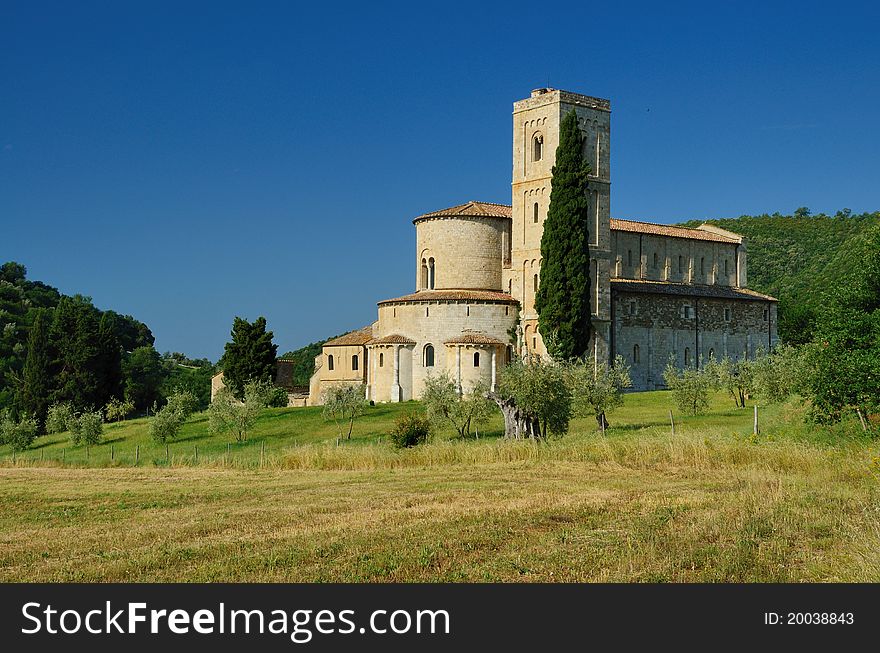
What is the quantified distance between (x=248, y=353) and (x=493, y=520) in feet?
153

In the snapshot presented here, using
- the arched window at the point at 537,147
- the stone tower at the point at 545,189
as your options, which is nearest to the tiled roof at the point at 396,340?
the stone tower at the point at 545,189

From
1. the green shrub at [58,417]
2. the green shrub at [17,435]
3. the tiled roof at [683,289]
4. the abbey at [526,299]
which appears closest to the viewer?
the green shrub at [17,435]

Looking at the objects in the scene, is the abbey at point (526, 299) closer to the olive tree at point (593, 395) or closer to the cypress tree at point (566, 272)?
the cypress tree at point (566, 272)

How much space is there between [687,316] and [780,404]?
27.4 m

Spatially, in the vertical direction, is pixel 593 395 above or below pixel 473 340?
below

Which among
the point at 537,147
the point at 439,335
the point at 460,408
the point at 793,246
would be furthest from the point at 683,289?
the point at 793,246

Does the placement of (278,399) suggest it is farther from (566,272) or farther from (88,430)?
(566,272)

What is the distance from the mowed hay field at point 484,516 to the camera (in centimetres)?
1130

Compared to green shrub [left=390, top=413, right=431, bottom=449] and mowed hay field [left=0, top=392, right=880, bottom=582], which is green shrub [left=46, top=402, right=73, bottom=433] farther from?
mowed hay field [left=0, top=392, right=880, bottom=582]

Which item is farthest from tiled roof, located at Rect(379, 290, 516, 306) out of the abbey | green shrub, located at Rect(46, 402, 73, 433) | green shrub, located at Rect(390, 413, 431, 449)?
green shrub, located at Rect(390, 413, 431, 449)

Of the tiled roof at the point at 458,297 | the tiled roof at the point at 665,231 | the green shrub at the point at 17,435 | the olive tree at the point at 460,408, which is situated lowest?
the green shrub at the point at 17,435

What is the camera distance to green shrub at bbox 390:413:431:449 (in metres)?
32.7

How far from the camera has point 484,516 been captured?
50.3 feet

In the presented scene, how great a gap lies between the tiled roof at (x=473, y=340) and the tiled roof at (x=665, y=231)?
13508 mm
